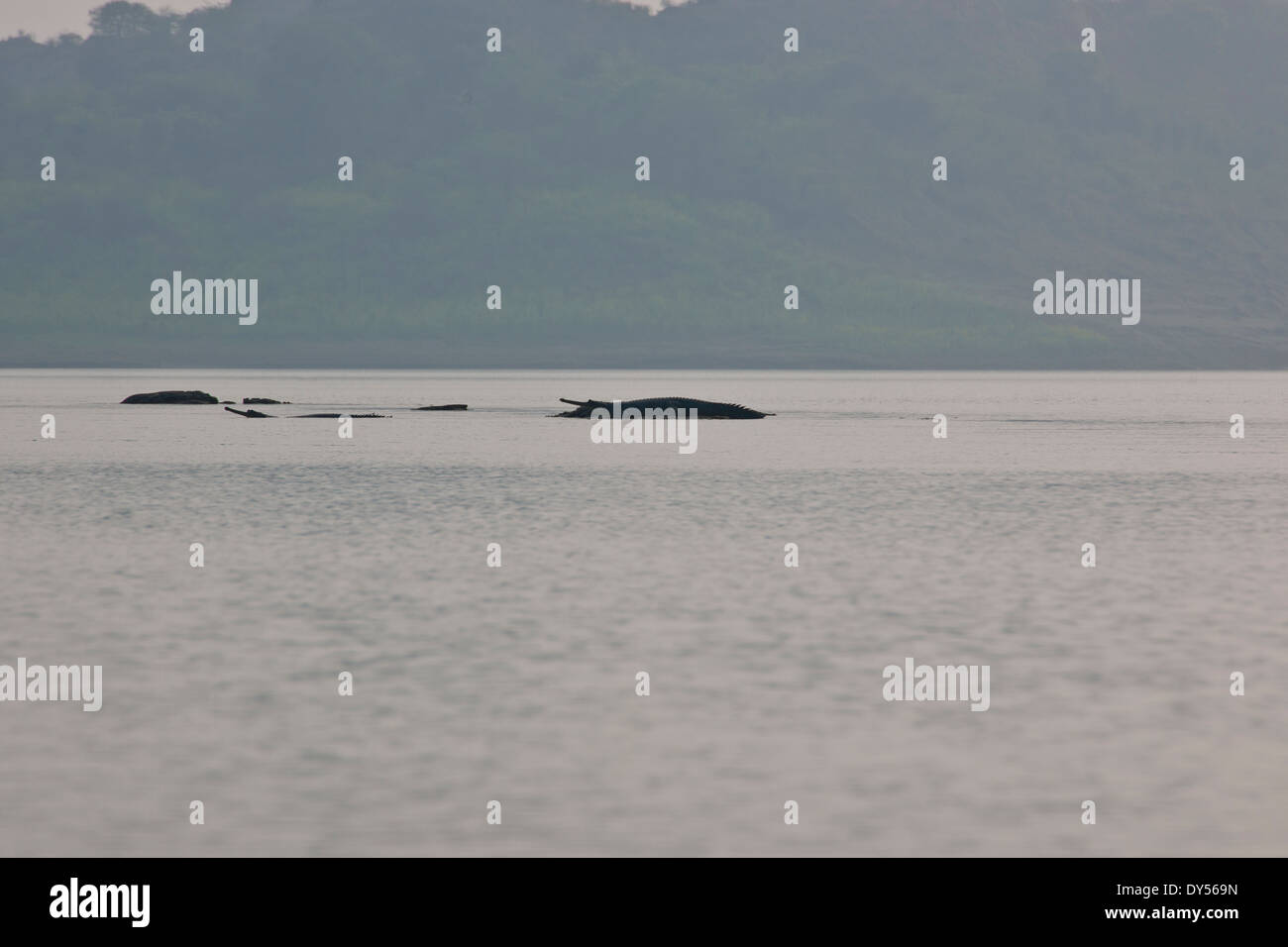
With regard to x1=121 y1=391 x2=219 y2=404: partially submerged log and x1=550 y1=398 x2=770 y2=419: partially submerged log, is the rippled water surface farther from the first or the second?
x1=121 y1=391 x2=219 y2=404: partially submerged log

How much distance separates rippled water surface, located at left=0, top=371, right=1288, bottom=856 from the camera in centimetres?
1316

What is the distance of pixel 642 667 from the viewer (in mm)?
19125

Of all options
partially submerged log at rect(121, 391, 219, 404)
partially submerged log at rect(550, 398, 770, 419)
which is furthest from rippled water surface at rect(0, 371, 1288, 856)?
partially submerged log at rect(121, 391, 219, 404)

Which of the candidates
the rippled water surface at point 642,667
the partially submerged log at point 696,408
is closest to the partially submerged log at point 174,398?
the partially submerged log at point 696,408

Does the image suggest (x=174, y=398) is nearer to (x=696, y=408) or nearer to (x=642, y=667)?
(x=696, y=408)

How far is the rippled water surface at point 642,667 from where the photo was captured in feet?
43.2

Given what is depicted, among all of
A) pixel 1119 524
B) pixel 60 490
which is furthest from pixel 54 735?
pixel 60 490

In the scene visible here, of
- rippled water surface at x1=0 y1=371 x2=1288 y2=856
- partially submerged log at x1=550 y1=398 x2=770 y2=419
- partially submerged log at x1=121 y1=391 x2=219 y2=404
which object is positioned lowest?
rippled water surface at x1=0 y1=371 x2=1288 y2=856

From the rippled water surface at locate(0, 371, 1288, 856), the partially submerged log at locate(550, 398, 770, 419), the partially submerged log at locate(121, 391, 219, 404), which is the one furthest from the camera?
the partially submerged log at locate(121, 391, 219, 404)

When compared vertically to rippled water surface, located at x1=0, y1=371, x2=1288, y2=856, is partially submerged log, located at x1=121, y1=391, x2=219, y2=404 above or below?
above

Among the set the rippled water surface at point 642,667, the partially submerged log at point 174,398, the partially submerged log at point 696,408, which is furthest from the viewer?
the partially submerged log at point 174,398

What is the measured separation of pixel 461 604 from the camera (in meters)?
23.6

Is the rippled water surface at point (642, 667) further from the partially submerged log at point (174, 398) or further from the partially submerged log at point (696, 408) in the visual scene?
the partially submerged log at point (174, 398)
